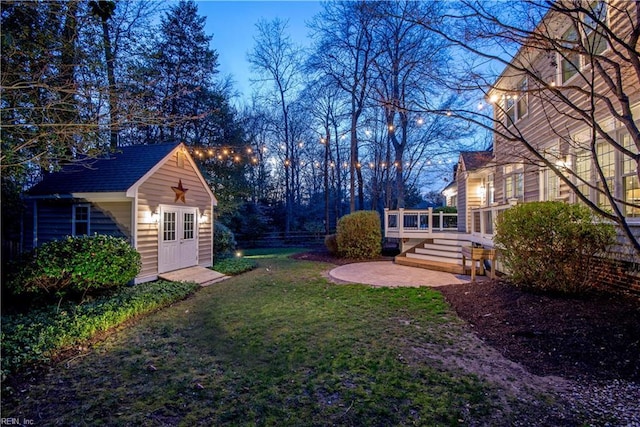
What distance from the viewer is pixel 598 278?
17.9 ft

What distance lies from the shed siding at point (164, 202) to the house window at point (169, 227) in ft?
0.93

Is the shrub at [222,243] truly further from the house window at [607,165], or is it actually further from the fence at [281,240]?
the house window at [607,165]

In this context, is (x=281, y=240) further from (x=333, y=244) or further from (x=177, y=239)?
(x=177, y=239)

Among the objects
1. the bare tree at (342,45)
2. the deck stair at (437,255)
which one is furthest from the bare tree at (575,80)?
the bare tree at (342,45)

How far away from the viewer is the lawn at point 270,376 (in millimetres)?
2717

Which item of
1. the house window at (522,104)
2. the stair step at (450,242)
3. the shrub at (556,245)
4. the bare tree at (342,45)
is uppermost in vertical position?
the bare tree at (342,45)

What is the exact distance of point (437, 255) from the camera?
453 inches

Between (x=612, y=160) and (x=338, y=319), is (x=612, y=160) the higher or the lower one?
the higher one

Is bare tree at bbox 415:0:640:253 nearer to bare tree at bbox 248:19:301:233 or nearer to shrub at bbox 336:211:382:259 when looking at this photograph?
shrub at bbox 336:211:382:259

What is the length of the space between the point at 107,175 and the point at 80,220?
144cm

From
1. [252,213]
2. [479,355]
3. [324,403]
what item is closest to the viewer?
[324,403]

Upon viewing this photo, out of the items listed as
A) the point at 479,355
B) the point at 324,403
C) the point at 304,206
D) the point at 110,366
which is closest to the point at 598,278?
the point at 479,355

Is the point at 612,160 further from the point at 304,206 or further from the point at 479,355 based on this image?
the point at 304,206

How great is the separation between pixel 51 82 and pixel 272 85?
18927mm
